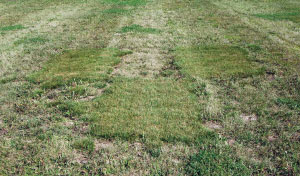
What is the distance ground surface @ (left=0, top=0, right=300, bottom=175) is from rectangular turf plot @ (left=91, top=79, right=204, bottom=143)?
0.07ft

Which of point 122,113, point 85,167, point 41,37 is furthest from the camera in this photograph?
point 41,37

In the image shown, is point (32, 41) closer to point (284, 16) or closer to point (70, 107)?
point (70, 107)

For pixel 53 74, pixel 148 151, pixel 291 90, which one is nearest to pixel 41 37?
pixel 53 74

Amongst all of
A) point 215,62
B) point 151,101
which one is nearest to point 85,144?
point 151,101

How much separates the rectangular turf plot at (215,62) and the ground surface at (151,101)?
0.03 metres

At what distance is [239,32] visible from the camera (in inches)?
423

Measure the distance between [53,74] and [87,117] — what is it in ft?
8.87

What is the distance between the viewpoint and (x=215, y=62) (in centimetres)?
755

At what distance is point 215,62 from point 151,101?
304 cm

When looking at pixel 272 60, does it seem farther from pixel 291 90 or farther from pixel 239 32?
pixel 239 32

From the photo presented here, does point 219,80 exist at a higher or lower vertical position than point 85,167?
higher

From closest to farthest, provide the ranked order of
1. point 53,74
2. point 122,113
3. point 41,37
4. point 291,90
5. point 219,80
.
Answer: point 122,113 → point 291,90 → point 219,80 → point 53,74 → point 41,37

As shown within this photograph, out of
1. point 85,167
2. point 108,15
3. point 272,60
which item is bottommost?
point 85,167

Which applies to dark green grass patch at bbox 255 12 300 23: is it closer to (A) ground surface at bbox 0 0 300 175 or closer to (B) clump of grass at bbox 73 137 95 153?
(A) ground surface at bbox 0 0 300 175
